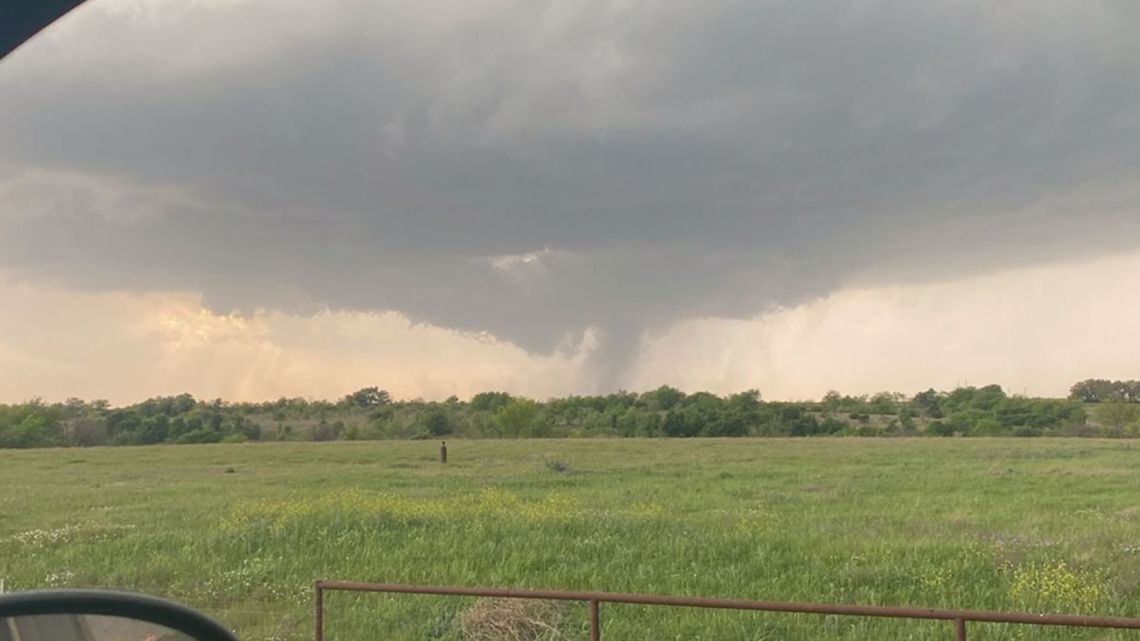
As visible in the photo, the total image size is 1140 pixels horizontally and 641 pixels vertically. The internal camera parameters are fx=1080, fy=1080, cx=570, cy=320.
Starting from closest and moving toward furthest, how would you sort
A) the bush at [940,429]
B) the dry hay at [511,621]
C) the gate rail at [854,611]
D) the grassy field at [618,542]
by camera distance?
the gate rail at [854,611]
the dry hay at [511,621]
the grassy field at [618,542]
the bush at [940,429]

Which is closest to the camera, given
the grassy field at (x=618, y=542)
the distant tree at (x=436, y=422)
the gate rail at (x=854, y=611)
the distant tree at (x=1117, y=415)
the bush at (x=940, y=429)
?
the gate rail at (x=854, y=611)

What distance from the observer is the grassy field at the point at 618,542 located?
12.0 meters

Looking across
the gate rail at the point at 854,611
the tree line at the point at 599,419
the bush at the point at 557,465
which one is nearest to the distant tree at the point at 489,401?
the tree line at the point at 599,419

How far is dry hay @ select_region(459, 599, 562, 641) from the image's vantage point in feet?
33.1

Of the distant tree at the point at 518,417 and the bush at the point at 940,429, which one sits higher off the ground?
the distant tree at the point at 518,417

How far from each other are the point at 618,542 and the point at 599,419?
62.8 metres

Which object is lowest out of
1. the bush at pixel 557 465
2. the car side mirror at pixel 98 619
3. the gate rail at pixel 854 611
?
the gate rail at pixel 854 611

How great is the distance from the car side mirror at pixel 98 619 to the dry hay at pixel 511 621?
8464 mm

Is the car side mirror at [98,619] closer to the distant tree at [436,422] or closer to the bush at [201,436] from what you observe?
the bush at [201,436]

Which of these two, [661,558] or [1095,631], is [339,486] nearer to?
[661,558]

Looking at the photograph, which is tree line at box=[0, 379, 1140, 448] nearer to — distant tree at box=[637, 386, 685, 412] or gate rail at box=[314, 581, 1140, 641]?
distant tree at box=[637, 386, 685, 412]

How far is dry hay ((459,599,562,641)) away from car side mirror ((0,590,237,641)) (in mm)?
8464

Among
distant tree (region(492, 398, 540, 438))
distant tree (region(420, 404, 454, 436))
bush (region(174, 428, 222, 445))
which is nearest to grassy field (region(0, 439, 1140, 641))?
bush (region(174, 428, 222, 445))

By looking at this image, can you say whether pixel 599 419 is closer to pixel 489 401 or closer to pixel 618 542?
pixel 489 401
